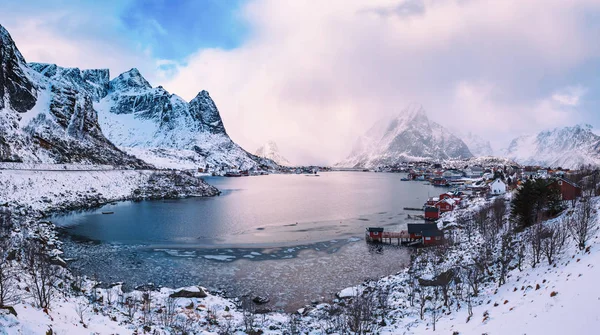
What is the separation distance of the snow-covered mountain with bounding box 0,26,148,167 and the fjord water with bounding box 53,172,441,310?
116 ft

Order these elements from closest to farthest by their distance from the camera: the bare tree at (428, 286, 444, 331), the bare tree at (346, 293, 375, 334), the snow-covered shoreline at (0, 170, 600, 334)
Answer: the snow-covered shoreline at (0, 170, 600, 334)
the bare tree at (346, 293, 375, 334)
the bare tree at (428, 286, 444, 331)

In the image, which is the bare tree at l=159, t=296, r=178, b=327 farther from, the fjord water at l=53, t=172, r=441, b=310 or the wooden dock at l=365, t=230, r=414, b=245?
the wooden dock at l=365, t=230, r=414, b=245

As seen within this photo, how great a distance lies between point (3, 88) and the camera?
105 meters

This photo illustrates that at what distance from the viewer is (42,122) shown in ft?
366

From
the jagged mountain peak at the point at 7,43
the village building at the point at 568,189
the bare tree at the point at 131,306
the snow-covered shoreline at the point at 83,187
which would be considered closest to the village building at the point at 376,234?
the village building at the point at 568,189

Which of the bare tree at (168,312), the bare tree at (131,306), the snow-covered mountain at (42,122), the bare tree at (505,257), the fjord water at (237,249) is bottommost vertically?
the fjord water at (237,249)

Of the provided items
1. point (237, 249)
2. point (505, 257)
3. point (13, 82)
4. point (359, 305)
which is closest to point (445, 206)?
point (505, 257)

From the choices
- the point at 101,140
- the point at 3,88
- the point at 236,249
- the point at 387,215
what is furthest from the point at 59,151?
the point at 387,215

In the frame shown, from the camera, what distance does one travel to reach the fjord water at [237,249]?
36594 millimetres

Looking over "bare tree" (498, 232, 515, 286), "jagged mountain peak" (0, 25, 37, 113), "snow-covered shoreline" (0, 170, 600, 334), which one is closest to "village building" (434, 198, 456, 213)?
"snow-covered shoreline" (0, 170, 600, 334)

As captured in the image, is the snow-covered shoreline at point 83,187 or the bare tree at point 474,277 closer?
the bare tree at point 474,277

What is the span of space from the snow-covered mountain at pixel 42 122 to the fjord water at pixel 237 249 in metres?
35.3

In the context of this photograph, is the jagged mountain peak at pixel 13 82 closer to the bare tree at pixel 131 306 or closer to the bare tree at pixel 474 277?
the bare tree at pixel 131 306

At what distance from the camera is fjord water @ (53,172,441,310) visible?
36.6m
